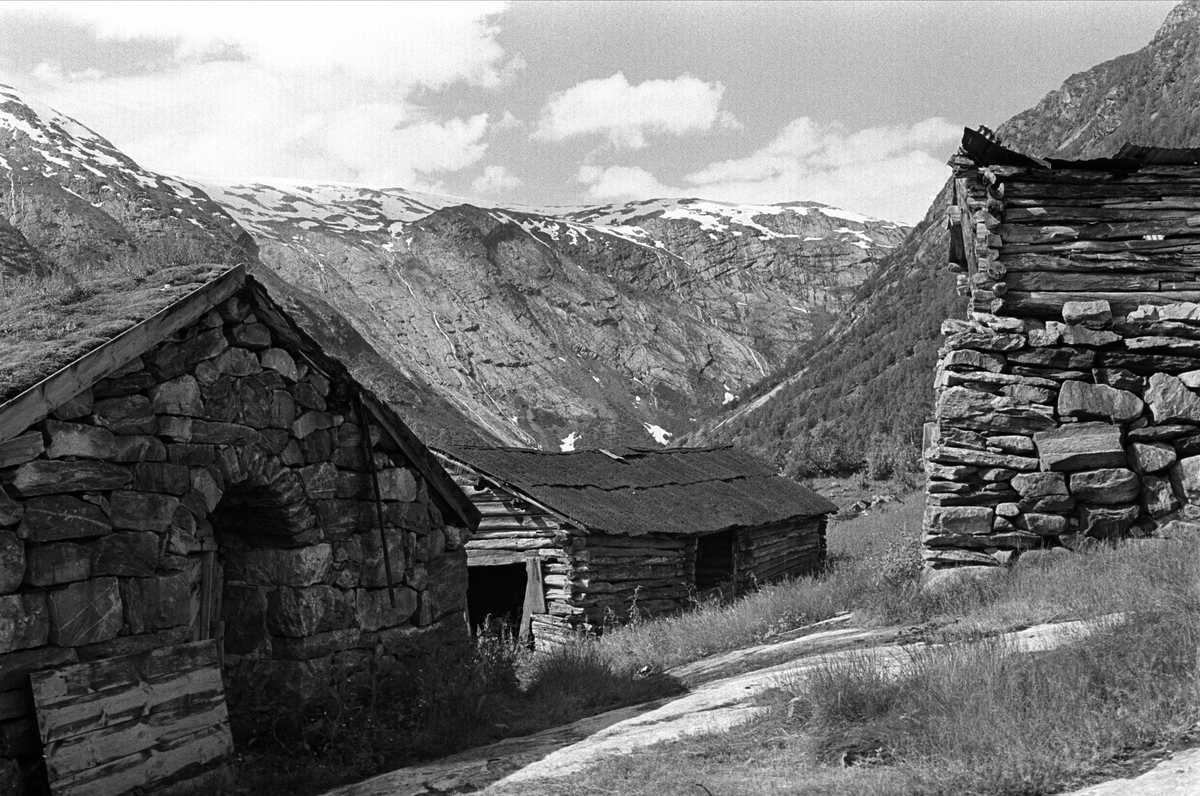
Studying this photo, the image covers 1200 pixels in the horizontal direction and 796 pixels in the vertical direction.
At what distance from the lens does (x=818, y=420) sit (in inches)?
1750

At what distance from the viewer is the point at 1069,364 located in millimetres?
9461

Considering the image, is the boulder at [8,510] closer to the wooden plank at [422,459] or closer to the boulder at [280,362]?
the boulder at [280,362]

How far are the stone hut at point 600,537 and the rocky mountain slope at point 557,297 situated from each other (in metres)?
55.5

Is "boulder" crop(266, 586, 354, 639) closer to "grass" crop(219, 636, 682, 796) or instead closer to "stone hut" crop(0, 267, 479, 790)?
"stone hut" crop(0, 267, 479, 790)

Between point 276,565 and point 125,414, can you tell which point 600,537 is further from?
point 125,414

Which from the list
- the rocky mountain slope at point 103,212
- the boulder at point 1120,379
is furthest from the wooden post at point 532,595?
the boulder at point 1120,379

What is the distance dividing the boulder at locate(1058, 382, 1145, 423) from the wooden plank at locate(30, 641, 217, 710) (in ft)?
24.5

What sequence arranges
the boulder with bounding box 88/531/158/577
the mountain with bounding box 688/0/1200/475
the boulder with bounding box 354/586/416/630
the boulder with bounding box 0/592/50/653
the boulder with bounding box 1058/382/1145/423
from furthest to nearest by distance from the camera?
1. the mountain with bounding box 688/0/1200/475
2. the boulder with bounding box 1058/382/1145/423
3. the boulder with bounding box 354/586/416/630
4. the boulder with bounding box 88/531/158/577
5. the boulder with bounding box 0/592/50/653

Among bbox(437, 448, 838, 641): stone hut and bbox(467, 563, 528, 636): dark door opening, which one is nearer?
bbox(437, 448, 838, 641): stone hut

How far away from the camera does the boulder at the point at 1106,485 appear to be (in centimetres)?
916

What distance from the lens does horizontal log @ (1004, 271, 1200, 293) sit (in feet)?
32.0

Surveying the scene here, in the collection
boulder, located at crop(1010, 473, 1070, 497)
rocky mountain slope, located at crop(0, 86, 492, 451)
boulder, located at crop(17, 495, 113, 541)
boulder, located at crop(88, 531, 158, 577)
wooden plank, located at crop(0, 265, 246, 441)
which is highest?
rocky mountain slope, located at crop(0, 86, 492, 451)

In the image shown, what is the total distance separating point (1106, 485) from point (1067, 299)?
5.91 ft

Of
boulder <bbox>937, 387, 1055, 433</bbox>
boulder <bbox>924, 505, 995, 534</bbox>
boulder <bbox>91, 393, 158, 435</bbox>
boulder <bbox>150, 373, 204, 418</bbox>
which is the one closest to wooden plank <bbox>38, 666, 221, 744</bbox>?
boulder <bbox>91, 393, 158, 435</bbox>
